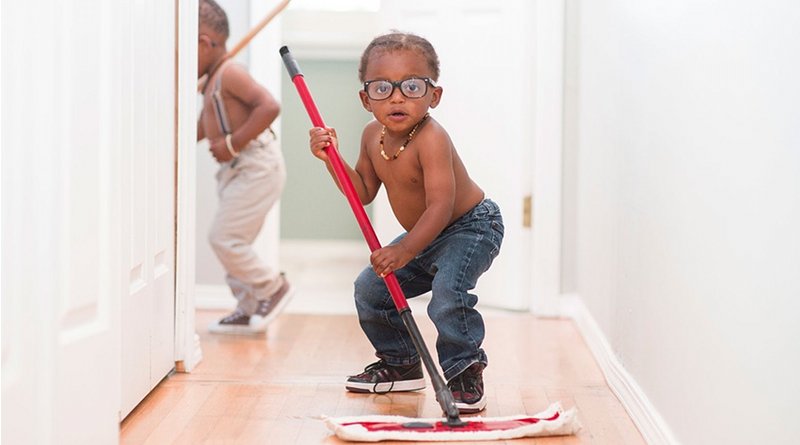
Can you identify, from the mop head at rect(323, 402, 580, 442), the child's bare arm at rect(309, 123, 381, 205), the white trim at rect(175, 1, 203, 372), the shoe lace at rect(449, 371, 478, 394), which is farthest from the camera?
the white trim at rect(175, 1, 203, 372)

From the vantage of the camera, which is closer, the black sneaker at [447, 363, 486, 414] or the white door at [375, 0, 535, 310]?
the black sneaker at [447, 363, 486, 414]

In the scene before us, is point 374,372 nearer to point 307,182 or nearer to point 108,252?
point 108,252

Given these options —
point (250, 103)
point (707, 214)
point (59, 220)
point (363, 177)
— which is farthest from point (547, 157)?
point (59, 220)

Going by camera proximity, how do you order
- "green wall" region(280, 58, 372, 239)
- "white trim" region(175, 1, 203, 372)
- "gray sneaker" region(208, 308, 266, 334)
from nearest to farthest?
1. "white trim" region(175, 1, 203, 372)
2. "gray sneaker" region(208, 308, 266, 334)
3. "green wall" region(280, 58, 372, 239)

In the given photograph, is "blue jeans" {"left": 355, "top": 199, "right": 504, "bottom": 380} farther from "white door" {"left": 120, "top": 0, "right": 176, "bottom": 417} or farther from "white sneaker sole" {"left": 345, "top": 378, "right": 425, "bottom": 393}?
"white door" {"left": 120, "top": 0, "right": 176, "bottom": 417}

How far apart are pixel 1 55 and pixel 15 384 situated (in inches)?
15.6

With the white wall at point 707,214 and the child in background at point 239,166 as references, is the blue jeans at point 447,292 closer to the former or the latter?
the white wall at point 707,214

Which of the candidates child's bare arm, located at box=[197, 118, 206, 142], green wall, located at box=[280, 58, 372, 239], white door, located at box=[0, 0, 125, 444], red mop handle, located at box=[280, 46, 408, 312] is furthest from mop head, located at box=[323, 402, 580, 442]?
green wall, located at box=[280, 58, 372, 239]

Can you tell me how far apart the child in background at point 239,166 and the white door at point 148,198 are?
562mm

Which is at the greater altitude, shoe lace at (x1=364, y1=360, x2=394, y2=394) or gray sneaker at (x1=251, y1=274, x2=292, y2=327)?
gray sneaker at (x1=251, y1=274, x2=292, y2=327)

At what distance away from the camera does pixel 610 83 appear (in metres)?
2.47

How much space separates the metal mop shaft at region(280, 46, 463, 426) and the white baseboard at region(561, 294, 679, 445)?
315 millimetres

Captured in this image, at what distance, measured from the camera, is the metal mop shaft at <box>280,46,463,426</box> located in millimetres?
1813

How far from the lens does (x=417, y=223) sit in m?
1.94
